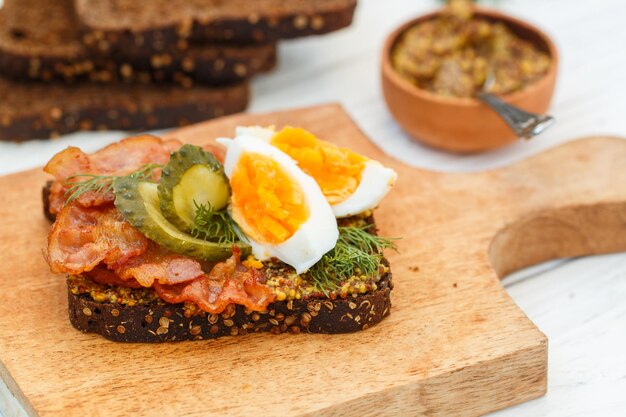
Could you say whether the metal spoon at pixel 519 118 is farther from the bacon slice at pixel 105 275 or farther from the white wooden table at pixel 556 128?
the bacon slice at pixel 105 275

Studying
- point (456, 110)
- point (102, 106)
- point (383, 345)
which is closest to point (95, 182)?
point (383, 345)

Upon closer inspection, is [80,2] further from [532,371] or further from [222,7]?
[532,371]

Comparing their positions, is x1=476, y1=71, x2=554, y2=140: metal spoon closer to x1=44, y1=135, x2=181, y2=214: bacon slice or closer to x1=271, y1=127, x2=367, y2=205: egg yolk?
x1=271, y1=127, x2=367, y2=205: egg yolk

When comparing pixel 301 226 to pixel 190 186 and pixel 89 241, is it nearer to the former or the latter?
pixel 190 186

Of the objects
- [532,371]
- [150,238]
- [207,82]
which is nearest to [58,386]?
[150,238]

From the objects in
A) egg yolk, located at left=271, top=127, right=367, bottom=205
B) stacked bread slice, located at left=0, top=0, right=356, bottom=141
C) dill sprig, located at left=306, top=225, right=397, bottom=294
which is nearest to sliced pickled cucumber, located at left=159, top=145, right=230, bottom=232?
egg yolk, located at left=271, top=127, right=367, bottom=205

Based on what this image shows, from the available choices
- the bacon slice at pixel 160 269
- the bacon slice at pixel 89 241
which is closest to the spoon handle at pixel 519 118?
the bacon slice at pixel 160 269
